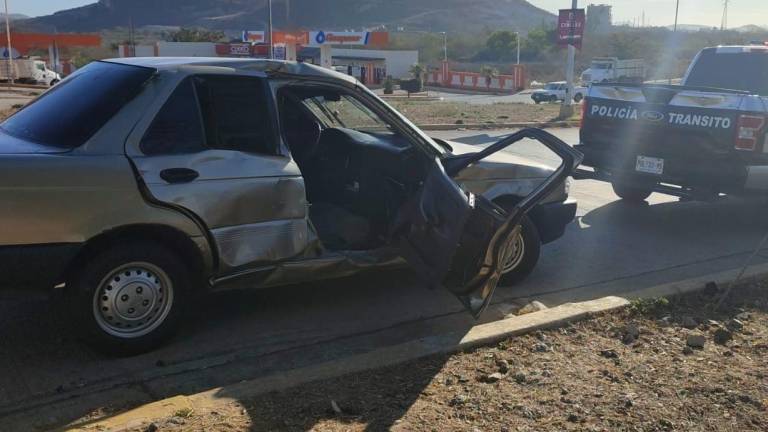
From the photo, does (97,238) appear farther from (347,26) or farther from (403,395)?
(347,26)

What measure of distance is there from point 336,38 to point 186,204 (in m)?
47.4

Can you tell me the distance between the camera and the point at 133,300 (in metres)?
4.24

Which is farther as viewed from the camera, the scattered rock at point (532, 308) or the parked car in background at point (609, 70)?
the parked car in background at point (609, 70)

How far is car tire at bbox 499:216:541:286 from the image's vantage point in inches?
230

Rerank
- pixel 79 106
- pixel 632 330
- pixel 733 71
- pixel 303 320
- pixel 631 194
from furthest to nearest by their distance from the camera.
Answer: pixel 733 71
pixel 631 194
pixel 303 320
pixel 632 330
pixel 79 106

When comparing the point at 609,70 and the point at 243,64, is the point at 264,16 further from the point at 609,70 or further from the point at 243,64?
the point at 243,64

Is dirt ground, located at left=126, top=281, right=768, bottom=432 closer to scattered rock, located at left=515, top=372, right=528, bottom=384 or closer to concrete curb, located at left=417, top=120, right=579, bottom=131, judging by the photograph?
scattered rock, located at left=515, top=372, right=528, bottom=384

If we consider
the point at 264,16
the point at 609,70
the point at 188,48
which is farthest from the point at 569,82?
the point at 264,16

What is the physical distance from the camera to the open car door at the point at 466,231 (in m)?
4.33

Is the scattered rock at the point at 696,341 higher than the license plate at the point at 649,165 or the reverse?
the reverse

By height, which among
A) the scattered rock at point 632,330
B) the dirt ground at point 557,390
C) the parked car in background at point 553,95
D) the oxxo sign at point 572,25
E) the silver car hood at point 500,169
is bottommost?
the parked car in background at point 553,95

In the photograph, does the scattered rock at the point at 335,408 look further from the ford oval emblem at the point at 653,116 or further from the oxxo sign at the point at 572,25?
the oxxo sign at the point at 572,25

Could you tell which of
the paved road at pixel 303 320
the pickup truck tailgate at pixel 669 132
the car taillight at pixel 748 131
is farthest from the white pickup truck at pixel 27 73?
the car taillight at pixel 748 131

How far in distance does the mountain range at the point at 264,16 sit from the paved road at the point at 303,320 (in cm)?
16878
